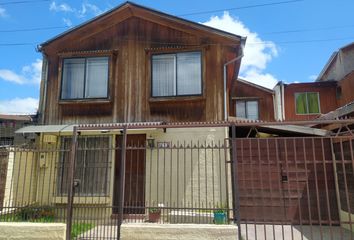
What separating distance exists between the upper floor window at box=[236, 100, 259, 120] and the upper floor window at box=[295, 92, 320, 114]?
3381 mm

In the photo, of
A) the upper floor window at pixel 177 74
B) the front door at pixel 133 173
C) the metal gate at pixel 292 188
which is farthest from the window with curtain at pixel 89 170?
the metal gate at pixel 292 188

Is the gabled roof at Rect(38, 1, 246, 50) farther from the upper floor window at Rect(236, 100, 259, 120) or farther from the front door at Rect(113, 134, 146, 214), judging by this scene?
the upper floor window at Rect(236, 100, 259, 120)

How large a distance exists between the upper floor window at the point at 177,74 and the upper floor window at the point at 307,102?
14.4m

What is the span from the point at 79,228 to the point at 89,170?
247 cm

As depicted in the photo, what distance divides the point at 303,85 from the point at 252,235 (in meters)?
17.7

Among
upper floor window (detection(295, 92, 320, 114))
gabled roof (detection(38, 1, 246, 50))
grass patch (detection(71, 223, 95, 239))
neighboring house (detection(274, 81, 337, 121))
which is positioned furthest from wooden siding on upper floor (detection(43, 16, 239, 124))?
upper floor window (detection(295, 92, 320, 114))

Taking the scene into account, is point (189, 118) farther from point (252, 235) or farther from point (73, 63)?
point (73, 63)

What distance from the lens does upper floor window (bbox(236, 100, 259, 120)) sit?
21.5 m

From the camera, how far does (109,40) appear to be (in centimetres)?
1131

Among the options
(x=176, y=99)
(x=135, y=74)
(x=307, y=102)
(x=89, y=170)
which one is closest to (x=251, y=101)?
(x=307, y=102)

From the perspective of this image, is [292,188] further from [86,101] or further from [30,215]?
[30,215]

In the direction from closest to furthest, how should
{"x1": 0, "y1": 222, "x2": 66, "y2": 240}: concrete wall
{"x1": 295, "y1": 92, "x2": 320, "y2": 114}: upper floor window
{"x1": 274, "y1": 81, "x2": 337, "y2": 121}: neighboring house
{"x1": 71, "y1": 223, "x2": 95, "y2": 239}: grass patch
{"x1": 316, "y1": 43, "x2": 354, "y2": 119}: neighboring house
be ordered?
{"x1": 0, "y1": 222, "x2": 66, "y2": 240}: concrete wall
{"x1": 71, "y1": 223, "x2": 95, "y2": 239}: grass patch
{"x1": 316, "y1": 43, "x2": 354, "y2": 119}: neighboring house
{"x1": 274, "y1": 81, "x2": 337, "y2": 121}: neighboring house
{"x1": 295, "y1": 92, "x2": 320, "y2": 114}: upper floor window

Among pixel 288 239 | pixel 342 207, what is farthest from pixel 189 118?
pixel 342 207

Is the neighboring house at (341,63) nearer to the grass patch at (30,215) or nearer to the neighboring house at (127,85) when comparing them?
the neighboring house at (127,85)
